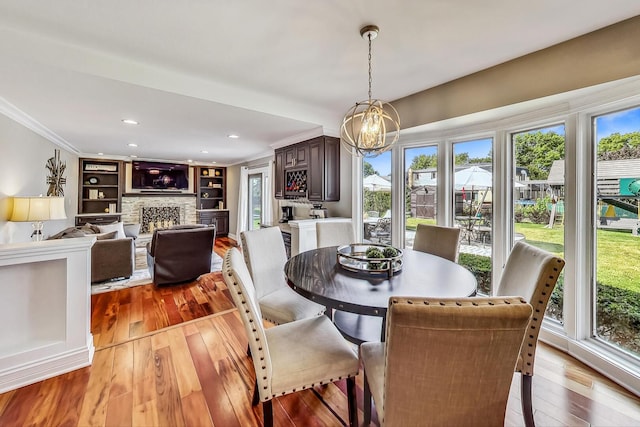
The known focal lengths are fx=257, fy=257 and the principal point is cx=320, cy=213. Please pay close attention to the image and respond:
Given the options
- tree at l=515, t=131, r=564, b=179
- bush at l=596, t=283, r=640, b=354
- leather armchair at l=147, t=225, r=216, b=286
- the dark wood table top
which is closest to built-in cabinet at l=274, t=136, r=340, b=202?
leather armchair at l=147, t=225, r=216, b=286

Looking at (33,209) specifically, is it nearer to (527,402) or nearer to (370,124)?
(370,124)

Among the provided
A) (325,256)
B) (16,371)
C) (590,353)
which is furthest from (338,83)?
(16,371)

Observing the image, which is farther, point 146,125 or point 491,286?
point 146,125

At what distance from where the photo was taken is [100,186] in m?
6.46

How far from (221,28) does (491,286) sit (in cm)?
346

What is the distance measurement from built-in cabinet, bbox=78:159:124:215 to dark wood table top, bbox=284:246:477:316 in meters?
6.95

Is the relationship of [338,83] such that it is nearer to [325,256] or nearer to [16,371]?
[325,256]

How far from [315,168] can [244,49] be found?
6.75 ft

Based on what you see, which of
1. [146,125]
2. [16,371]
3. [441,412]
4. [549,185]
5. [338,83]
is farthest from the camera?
[146,125]

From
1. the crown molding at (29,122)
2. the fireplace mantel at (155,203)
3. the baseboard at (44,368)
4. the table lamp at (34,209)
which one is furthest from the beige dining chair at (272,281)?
the fireplace mantel at (155,203)

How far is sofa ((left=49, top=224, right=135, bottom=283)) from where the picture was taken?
3602mm

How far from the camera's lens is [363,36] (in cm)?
182

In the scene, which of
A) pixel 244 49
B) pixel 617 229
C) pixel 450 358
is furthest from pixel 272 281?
pixel 617 229

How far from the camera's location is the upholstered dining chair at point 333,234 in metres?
2.81
